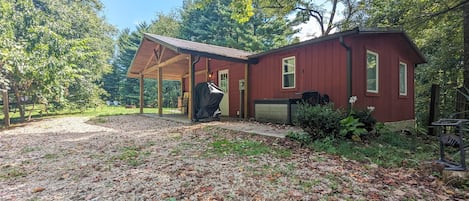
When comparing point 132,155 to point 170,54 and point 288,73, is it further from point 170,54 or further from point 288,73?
point 170,54

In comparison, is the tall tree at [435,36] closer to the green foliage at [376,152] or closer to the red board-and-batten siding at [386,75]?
the red board-and-batten siding at [386,75]

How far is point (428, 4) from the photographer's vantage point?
7.10 m

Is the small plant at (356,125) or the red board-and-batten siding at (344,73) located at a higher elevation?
the red board-and-batten siding at (344,73)

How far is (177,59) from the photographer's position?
319 inches

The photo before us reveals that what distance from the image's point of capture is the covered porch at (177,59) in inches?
287

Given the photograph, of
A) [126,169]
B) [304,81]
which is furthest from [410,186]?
[304,81]

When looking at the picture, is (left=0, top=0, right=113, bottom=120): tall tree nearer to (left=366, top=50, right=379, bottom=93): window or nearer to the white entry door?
the white entry door

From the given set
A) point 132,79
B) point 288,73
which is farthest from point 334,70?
point 132,79

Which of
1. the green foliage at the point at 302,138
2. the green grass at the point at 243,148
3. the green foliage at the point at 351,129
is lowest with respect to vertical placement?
the green grass at the point at 243,148

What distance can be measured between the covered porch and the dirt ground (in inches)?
141

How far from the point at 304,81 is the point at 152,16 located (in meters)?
27.7

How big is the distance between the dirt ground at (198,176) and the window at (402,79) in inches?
233

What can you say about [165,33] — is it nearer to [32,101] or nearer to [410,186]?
[32,101]

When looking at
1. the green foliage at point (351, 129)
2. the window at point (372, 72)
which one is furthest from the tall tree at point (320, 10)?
the green foliage at point (351, 129)
